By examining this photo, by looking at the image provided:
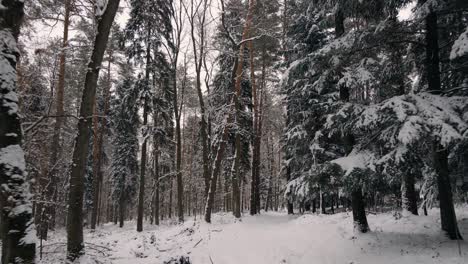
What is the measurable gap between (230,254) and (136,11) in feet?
50.3

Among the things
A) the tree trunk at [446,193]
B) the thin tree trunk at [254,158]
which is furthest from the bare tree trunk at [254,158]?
the tree trunk at [446,193]

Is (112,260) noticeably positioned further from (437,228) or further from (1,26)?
(437,228)

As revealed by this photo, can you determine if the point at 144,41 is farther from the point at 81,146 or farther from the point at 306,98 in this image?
the point at 81,146

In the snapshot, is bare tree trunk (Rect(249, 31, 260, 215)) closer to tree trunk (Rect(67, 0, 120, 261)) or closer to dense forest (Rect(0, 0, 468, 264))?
dense forest (Rect(0, 0, 468, 264))

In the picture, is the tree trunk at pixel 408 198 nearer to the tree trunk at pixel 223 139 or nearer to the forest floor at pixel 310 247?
the forest floor at pixel 310 247

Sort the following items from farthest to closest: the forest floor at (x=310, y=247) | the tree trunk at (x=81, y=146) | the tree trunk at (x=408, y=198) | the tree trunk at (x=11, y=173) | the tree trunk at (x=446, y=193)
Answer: the tree trunk at (x=408, y=198) < the tree trunk at (x=446, y=193) < the forest floor at (x=310, y=247) < the tree trunk at (x=81, y=146) < the tree trunk at (x=11, y=173)

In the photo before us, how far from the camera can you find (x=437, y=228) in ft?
27.0

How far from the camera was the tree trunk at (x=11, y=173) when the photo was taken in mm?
3861

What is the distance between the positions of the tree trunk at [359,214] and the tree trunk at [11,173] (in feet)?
27.4

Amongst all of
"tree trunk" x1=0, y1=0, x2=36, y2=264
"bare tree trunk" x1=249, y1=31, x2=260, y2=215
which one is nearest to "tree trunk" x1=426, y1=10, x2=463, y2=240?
"tree trunk" x1=0, y1=0, x2=36, y2=264

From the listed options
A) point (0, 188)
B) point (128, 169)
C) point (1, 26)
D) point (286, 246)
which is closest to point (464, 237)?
point (286, 246)

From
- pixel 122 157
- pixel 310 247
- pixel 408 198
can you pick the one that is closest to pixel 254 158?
pixel 408 198

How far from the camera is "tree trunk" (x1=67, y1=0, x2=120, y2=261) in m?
6.16

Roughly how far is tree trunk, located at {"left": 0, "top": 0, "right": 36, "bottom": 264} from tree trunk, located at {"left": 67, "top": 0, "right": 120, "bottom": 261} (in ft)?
7.08
